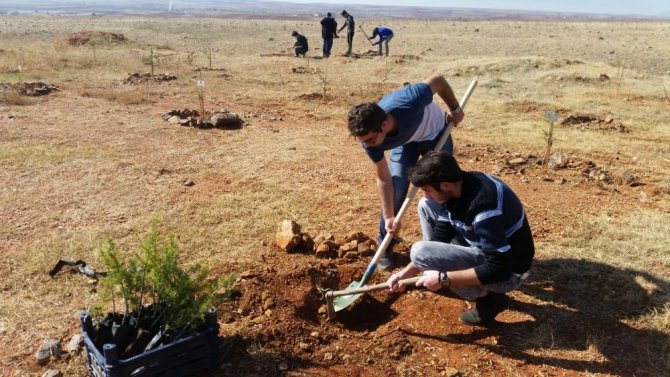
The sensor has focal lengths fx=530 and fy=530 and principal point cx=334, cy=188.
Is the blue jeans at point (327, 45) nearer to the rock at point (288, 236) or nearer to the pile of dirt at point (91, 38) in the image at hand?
the pile of dirt at point (91, 38)

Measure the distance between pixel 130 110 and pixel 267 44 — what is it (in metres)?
16.9

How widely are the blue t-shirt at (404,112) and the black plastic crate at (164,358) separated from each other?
1373mm

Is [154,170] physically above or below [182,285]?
below

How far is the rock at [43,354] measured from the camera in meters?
2.78

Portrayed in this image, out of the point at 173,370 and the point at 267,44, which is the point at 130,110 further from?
the point at 267,44

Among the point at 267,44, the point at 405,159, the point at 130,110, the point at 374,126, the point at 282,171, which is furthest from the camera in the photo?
the point at 267,44

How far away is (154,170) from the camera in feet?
19.1

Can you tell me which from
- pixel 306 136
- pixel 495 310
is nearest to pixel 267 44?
pixel 306 136

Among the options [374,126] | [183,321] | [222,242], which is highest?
[374,126]

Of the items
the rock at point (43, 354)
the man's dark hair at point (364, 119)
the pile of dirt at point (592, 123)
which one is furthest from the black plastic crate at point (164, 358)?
the pile of dirt at point (592, 123)

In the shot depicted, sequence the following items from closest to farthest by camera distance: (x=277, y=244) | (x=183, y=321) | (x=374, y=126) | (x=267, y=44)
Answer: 1. (x=183, y=321)
2. (x=374, y=126)
3. (x=277, y=244)
4. (x=267, y=44)

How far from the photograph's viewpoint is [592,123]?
7.78 metres

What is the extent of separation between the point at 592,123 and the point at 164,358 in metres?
7.26

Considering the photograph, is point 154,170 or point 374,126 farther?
point 154,170
